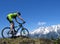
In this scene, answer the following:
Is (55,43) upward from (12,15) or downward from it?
downward

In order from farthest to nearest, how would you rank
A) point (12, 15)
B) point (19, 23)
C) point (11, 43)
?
point (19, 23)
point (12, 15)
point (11, 43)

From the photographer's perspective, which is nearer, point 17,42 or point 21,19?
point 17,42

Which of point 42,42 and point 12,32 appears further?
point 12,32

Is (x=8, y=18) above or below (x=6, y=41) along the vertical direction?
above

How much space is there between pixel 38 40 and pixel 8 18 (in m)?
3.30

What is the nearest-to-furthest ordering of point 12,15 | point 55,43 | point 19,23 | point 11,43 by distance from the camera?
1. point 11,43
2. point 55,43
3. point 12,15
4. point 19,23

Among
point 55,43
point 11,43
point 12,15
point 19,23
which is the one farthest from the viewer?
point 19,23

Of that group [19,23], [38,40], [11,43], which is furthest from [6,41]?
[19,23]

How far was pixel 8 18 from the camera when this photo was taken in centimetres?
1691

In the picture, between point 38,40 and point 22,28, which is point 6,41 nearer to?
point 38,40

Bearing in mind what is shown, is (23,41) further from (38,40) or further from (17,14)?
(17,14)

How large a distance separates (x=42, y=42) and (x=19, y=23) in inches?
174

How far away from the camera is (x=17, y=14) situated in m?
16.5

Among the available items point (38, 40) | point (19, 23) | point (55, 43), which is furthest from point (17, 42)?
point (19, 23)
